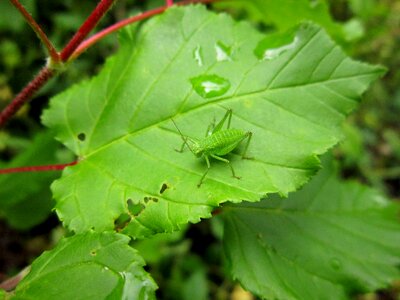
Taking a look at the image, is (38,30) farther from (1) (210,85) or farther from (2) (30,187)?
(2) (30,187)

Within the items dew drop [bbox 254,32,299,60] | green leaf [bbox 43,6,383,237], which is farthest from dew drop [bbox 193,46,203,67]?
dew drop [bbox 254,32,299,60]

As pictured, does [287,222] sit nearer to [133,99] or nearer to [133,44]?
[133,99]

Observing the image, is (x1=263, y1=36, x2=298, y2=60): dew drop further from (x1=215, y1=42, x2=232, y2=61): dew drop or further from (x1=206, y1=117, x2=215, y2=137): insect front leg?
(x1=206, y1=117, x2=215, y2=137): insect front leg

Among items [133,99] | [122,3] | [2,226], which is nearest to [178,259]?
[2,226]

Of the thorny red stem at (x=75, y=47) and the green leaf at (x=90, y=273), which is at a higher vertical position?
the thorny red stem at (x=75, y=47)

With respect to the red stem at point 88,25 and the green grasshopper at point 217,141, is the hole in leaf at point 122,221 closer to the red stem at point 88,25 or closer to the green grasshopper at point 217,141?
the green grasshopper at point 217,141

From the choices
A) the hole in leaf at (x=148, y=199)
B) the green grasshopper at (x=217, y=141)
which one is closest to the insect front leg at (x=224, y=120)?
the green grasshopper at (x=217, y=141)
